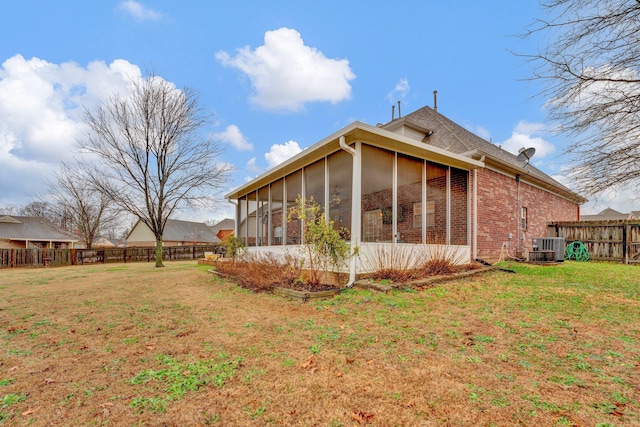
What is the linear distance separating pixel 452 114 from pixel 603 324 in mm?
12691

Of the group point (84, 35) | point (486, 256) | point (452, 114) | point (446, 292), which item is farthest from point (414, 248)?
point (84, 35)

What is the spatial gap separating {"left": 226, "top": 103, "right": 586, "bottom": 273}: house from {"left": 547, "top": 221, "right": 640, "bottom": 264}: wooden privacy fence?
1.97m

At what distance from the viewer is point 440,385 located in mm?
2473

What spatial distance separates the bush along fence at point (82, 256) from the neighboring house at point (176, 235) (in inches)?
575

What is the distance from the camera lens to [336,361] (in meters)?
2.97

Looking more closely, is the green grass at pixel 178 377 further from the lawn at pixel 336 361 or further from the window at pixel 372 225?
the window at pixel 372 225

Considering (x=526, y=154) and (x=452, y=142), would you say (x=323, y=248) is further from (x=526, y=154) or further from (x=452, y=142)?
(x=526, y=154)

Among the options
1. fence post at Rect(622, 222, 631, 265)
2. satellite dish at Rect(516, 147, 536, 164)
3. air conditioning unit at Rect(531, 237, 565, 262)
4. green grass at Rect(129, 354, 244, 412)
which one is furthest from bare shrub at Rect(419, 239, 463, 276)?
fence post at Rect(622, 222, 631, 265)

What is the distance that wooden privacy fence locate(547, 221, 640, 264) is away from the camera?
36.6 ft

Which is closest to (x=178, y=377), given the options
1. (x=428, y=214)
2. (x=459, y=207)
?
(x=428, y=214)

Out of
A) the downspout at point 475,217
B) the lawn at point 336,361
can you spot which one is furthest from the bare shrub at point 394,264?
the downspout at point 475,217

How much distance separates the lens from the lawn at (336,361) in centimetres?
215

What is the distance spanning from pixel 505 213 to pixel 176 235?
36.6m

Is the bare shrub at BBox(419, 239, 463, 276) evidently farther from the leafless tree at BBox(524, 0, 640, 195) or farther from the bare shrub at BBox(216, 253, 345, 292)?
the leafless tree at BBox(524, 0, 640, 195)
